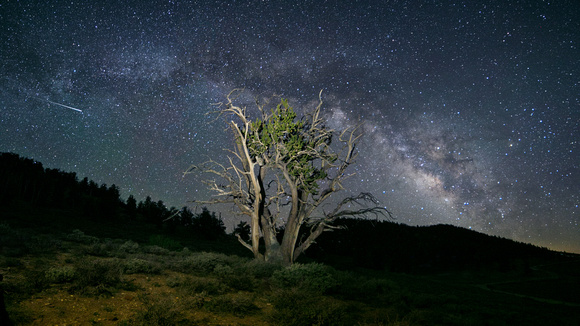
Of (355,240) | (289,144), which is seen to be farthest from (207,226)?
(289,144)

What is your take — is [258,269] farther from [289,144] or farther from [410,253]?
[410,253]

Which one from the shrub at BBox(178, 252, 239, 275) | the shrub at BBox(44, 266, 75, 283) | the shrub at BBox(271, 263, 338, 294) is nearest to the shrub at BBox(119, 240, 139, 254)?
the shrub at BBox(178, 252, 239, 275)

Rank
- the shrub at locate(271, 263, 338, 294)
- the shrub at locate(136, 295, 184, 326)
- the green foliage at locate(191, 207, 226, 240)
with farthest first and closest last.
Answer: the green foliage at locate(191, 207, 226, 240) → the shrub at locate(271, 263, 338, 294) → the shrub at locate(136, 295, 184, 326)

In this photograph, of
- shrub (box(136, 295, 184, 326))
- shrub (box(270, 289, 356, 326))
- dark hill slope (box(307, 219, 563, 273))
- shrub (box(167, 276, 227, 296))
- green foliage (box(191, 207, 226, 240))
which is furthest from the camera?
green foliage (box(191, 207, 226, 240))

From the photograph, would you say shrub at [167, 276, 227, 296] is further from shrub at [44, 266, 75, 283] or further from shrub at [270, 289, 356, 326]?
shrub at [44, 266, 75, 283]

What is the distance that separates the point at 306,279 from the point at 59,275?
7459 millimetres

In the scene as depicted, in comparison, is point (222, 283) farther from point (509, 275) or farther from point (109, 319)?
point (509, 275)

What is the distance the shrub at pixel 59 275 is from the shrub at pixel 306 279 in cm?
616

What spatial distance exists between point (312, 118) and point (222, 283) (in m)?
10.5

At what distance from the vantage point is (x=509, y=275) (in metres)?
33.6

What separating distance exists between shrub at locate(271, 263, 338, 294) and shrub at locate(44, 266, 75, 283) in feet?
20.2

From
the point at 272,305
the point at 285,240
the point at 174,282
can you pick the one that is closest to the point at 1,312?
the point at 174,282

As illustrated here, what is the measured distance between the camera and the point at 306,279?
1100 cm

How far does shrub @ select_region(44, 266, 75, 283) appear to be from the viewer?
24.7 feet
